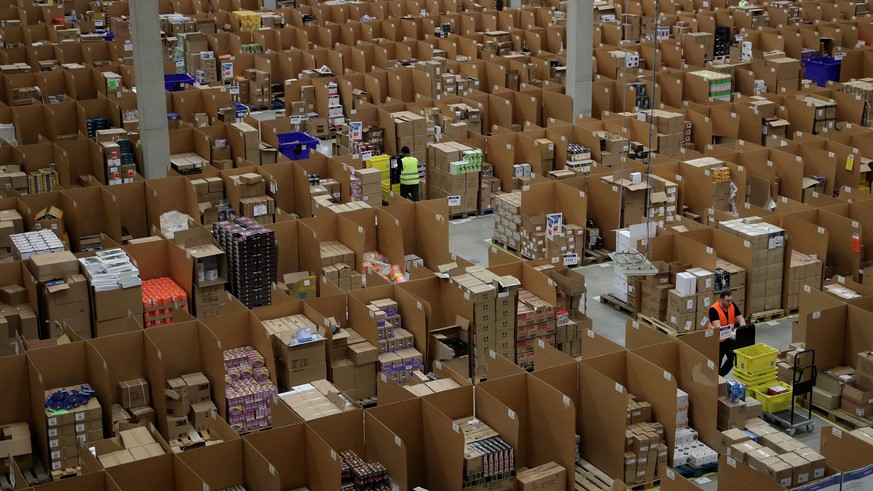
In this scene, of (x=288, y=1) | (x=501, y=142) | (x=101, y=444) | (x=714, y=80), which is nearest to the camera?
(x=101, y=444)

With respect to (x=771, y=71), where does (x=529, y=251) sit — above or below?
below

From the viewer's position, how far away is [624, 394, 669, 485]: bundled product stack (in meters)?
10.9

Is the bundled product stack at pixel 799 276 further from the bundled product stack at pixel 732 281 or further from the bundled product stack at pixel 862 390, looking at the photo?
the bundled product stack at pixel 862 390

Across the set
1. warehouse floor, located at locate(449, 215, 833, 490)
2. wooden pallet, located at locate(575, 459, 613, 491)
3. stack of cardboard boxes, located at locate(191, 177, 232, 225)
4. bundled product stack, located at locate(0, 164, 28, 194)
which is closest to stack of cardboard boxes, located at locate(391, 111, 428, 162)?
warehouse floor, located at locate(449, 215, 833, 490)

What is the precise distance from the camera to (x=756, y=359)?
12.4m

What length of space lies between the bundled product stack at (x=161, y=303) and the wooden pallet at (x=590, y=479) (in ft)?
17.1

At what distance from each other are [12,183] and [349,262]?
19.7ft

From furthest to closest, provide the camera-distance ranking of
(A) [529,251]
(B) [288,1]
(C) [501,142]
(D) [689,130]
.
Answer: (B) [288,1], (D) [689,130], (C) [501,142], (A) [529,251]

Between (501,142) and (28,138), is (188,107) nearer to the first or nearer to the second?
(28,138)

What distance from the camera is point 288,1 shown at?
1315 inches

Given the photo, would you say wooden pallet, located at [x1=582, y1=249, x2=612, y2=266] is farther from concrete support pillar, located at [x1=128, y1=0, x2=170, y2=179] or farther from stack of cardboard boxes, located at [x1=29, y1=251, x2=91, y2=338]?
stack of cardboard boxes, located at [x1=29, y1=251, x2=91, y2=338]

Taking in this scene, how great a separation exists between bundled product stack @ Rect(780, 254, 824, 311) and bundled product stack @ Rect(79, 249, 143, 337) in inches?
328

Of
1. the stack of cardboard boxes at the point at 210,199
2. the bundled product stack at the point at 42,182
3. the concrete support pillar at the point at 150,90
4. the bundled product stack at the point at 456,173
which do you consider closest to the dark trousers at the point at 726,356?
the bundled product stack at the point at 456,173

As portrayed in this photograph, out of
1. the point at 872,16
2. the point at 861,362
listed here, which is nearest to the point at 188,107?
the point at 861,362
